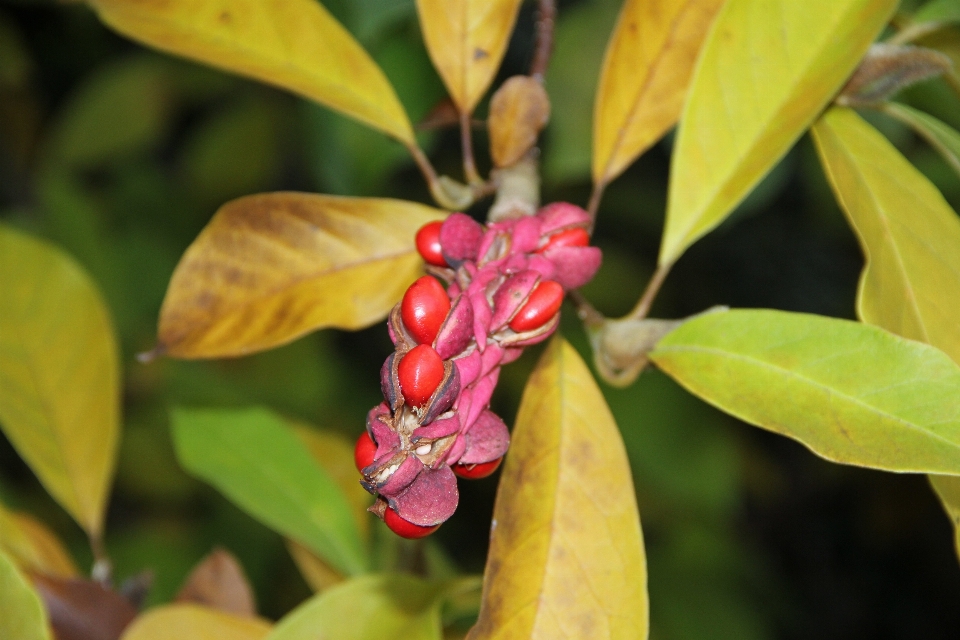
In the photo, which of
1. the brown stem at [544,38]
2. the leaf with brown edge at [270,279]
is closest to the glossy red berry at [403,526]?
the leaf with brown edge at [270,279]

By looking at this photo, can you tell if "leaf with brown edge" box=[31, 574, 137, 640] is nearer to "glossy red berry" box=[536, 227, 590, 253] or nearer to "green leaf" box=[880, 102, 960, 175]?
"glossy red berry" box=[536, 227, 590, 253]

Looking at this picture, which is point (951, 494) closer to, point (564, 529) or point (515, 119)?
point (564, 529)

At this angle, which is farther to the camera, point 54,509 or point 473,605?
point 54,509

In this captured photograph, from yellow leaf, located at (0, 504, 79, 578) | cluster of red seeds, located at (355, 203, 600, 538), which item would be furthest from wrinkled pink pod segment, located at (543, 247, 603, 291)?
yellow leaf, located at (0, 504, 79, 578)

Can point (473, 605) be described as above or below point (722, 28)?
below

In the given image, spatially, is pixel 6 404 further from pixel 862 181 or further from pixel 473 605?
pixel 862 181

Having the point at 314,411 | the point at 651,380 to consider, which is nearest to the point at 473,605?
the point at 651,380
